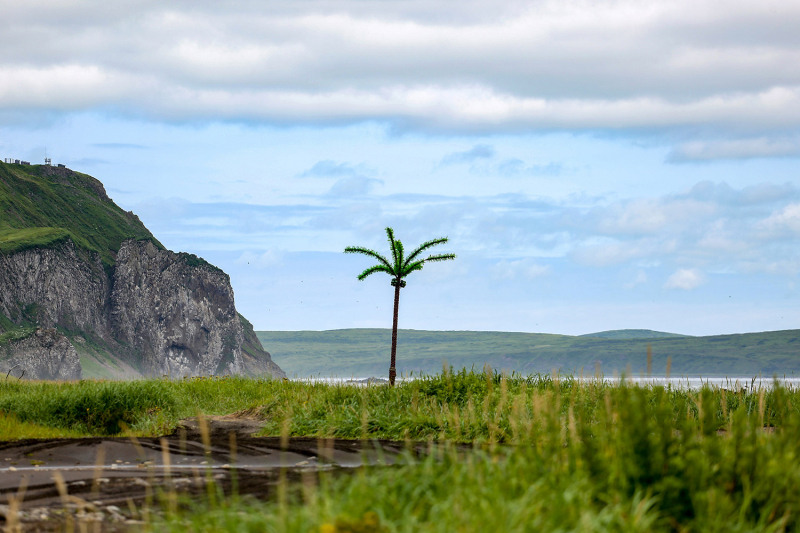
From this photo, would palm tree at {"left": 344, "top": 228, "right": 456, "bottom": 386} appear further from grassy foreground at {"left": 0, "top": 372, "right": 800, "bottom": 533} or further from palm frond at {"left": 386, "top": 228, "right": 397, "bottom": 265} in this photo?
grassy foreground at {"left": 0, "top": 372, "right": 800, "bottom": 533}

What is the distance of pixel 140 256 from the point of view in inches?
6698

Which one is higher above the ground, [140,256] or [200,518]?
[140,256]

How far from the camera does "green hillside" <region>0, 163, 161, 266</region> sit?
14025 centimetres

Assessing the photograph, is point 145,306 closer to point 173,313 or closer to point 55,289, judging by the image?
point 173,313

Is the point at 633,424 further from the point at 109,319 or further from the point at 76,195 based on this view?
the point at 76,195

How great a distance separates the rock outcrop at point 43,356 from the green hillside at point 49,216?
61.9 ft

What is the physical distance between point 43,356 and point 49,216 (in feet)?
196

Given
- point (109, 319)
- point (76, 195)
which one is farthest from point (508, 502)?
point (76, 195)

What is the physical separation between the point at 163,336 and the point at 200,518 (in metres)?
173

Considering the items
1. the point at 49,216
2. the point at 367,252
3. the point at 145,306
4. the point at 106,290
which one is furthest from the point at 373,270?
the point at 49,216

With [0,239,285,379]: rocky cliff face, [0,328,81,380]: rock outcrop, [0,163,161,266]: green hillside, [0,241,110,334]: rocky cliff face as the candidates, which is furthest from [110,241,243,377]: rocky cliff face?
[0,328,81,380]: rock outcrop

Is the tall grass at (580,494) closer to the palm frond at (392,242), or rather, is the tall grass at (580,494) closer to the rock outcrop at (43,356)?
the palm frond at (392,242)

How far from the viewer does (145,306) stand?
169500 mm

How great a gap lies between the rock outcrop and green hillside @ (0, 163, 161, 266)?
18.9m
